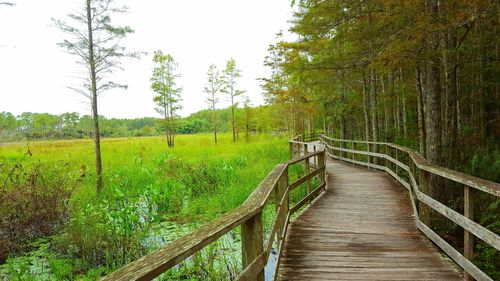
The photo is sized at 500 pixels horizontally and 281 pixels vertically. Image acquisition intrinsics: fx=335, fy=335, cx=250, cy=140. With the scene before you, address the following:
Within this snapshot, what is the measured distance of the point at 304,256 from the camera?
460 cm

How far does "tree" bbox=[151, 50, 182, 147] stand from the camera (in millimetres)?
34844

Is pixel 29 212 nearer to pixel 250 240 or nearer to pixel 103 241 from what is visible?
pixel 103 241

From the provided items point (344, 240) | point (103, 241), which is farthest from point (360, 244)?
point (103, 241)

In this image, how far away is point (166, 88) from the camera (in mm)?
35031

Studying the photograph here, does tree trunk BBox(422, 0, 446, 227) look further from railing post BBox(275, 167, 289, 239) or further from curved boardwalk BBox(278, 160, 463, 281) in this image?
railing post BBox(275, 167, 289, 239)

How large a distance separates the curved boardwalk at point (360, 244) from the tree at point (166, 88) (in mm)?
28981

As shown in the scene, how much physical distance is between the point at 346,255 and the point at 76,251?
5.30 meters

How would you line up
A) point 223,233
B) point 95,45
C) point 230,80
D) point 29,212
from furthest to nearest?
1. point 230,80
2. point 95,45
3. point 29,212
4. point 223,233

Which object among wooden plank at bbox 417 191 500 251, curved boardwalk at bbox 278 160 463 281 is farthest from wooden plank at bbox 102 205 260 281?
wooden plank at bbox 417 191 500 251

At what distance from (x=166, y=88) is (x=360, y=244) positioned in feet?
107

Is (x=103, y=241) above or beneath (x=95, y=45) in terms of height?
beneath

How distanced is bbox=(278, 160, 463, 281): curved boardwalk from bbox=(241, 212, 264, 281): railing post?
4.43ft

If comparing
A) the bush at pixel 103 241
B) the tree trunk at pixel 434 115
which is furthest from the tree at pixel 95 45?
the tree trunk at pixel 434 115

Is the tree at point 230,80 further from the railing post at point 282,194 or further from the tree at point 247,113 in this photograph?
the railing post at point 282,194
